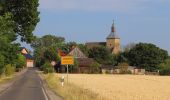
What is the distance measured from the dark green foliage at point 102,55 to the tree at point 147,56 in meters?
14.8

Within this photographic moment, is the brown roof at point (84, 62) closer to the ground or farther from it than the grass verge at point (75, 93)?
farther from it

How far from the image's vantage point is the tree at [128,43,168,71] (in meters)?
151

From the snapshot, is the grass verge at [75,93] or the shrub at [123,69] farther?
the shrub at [123,69]

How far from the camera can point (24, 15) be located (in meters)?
52.2

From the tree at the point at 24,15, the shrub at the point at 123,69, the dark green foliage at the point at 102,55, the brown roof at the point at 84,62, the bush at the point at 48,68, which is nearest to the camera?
the tree at the point at 24,15

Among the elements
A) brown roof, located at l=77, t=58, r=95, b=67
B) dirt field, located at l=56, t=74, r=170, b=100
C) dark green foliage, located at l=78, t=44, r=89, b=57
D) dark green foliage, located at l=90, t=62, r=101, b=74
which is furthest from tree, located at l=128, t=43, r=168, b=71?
dirt field, located at l=56, t=74, r=170, b=100

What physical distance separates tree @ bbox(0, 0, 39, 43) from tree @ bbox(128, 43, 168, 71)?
10091cm

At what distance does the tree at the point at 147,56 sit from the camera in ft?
495

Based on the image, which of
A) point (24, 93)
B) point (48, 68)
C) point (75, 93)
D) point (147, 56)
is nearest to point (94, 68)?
point (147, 56)

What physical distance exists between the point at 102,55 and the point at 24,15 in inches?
4810

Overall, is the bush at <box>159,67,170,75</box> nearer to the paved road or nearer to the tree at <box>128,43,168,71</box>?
the tree at <box>128,43,168,71</box>

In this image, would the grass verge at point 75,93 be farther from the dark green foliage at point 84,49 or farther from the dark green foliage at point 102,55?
the dark green foliage at point 84,49

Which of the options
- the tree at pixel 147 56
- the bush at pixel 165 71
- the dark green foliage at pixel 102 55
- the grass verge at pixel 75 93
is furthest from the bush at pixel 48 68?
the grass verge at pixel 75 93

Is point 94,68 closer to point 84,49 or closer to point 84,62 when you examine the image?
point 84,62
